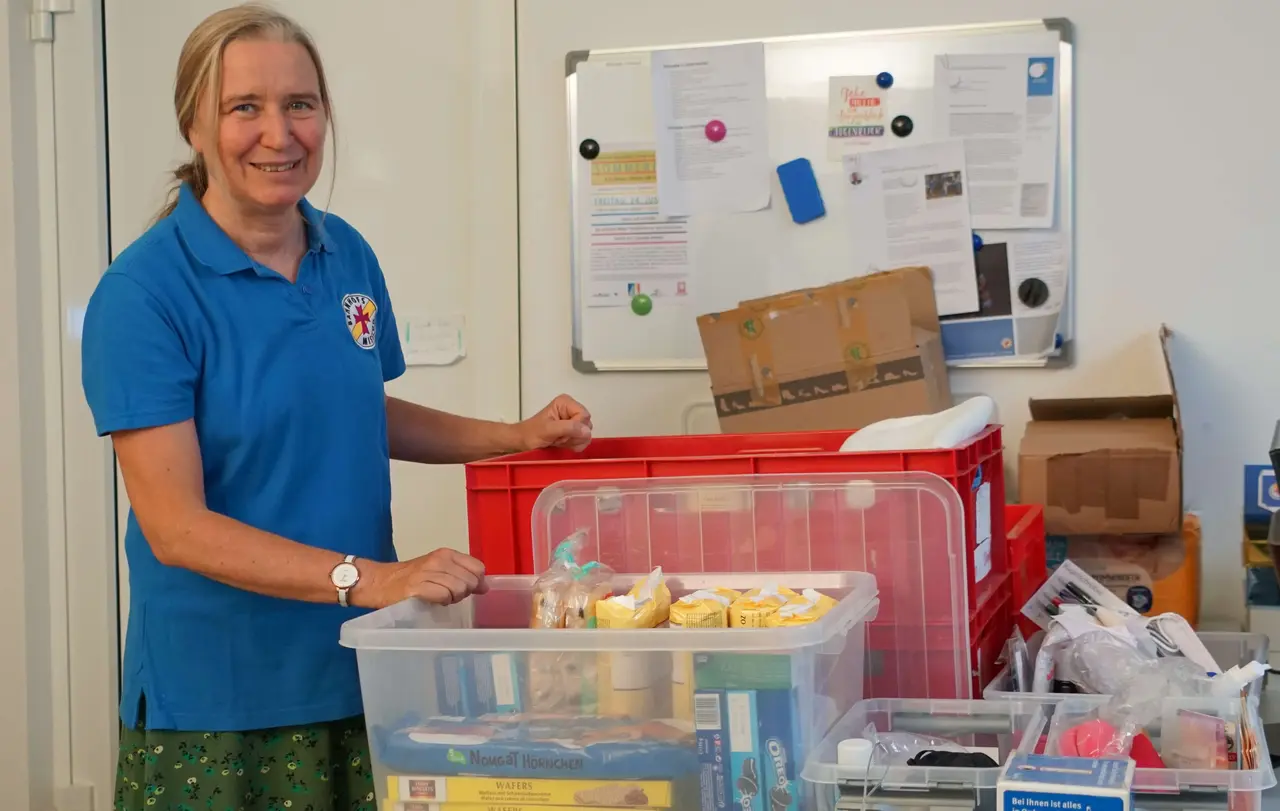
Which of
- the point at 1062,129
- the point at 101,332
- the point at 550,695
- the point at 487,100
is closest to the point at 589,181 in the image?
the point at 487,100

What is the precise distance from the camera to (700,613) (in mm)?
1125

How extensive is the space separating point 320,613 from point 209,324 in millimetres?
336

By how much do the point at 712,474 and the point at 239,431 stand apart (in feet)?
1.66

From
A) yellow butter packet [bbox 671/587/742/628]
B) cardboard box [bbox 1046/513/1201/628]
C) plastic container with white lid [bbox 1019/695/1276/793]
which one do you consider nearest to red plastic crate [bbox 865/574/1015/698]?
plastic container with white lid [bbox 1019/695/1276/793]

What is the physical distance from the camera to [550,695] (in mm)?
1098

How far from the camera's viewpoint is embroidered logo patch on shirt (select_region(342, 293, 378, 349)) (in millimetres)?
1535

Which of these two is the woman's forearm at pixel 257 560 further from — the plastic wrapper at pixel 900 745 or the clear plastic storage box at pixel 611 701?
the plastic wrapper at pixel 900 745

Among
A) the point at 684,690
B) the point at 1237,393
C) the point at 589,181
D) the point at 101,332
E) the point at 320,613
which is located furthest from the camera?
the point at 589,181

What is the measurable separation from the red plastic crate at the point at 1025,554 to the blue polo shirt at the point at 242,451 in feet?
2.69

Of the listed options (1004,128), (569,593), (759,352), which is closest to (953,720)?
(569,593)

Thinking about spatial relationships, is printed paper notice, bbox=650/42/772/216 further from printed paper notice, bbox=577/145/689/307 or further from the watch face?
the watch face

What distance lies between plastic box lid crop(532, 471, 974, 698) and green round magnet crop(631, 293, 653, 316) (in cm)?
129

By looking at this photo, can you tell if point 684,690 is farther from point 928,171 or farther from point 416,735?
point 928,171

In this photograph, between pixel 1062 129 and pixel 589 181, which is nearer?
pixel 1062 129
